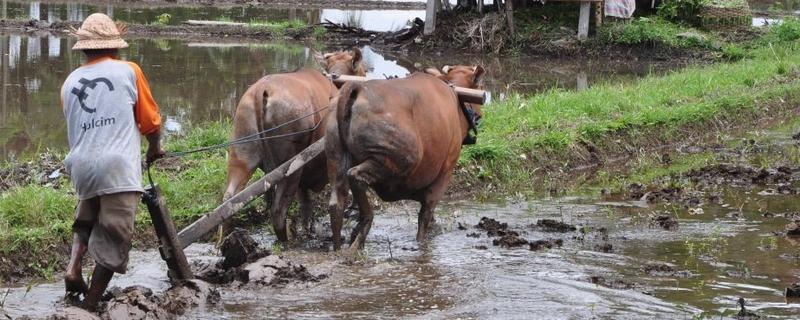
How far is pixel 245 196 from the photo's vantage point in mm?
7703

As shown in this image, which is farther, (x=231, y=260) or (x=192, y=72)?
(x=192, y=72)

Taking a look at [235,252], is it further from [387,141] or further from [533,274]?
[533,274]

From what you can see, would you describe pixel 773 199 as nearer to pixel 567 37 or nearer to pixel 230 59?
pixel 230 59

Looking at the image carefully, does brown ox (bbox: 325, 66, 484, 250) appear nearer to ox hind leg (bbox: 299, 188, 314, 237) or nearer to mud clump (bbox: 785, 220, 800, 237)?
ox hind leg (bbox: 299, 188, 314, 237)

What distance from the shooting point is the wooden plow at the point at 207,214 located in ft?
21.6

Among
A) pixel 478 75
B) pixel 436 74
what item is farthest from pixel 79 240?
pixel 478 75

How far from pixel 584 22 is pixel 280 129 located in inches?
669

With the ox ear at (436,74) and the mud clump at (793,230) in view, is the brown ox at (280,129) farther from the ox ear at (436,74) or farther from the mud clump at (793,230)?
the mud clump at (793,230)

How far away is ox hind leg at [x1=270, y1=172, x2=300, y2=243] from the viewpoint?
8.34 meters

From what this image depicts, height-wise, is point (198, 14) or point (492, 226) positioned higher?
point (198, 14)

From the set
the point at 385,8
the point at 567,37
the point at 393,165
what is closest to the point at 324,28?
the point at 567,37

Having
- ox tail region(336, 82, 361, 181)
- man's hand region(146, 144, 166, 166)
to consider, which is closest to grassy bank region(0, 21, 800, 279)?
man's hand region(146, 144, 166, 166)

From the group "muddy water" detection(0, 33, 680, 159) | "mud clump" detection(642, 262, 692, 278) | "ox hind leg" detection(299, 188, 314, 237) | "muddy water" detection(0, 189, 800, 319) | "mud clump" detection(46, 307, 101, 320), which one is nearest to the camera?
"mud clump" detection(46, 307, 101, 320)

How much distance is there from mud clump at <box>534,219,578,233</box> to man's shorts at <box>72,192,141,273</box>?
384cm
